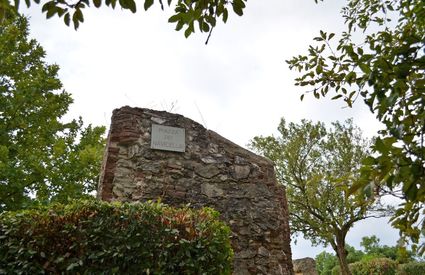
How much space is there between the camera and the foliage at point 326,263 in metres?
22.4

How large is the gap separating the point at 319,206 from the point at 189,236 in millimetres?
11524

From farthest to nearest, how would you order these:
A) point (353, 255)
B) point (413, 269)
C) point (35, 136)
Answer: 1. point (353, 255)
2. point (413, 269)
3. point (35, 136)

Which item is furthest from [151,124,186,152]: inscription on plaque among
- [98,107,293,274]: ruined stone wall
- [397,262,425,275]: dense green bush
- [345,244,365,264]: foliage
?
[345,244,365,264]: foliage

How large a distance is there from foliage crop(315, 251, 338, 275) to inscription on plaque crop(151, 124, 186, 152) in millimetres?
19784

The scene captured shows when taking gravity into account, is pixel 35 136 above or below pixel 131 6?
above

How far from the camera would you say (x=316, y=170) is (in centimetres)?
1479

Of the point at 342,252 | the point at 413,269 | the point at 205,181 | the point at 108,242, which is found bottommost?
the point at 108,242

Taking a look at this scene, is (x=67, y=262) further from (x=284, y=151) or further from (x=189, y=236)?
(x=284, y=151)

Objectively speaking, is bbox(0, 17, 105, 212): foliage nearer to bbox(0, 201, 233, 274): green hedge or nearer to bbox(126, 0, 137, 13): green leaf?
bbox(0, 201, 233, 274): green hedge

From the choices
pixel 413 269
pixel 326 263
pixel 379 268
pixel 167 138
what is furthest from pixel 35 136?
pixel 326 263

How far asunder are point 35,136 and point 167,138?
5045mm

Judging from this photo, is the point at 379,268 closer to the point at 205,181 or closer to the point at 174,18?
the point at 205,181

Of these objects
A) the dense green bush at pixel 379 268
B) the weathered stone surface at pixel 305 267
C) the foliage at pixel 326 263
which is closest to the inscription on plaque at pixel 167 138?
the weathered stone surface at pixel 305 267

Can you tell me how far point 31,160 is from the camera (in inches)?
285
